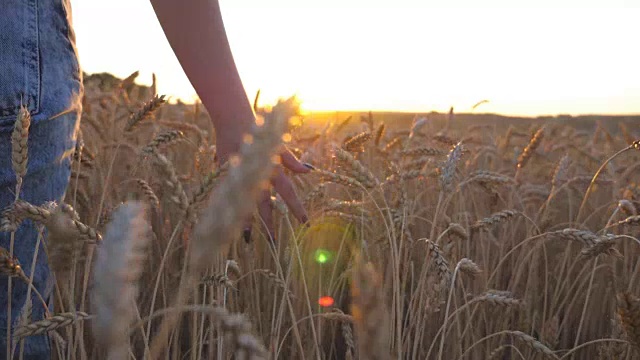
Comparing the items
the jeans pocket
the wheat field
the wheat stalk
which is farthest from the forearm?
the wheat stalk

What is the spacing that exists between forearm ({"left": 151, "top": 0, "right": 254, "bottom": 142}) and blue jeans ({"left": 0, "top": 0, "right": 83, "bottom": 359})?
0.21 meters

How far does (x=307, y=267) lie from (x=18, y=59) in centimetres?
119

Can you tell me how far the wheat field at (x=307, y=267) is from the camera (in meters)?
0.44

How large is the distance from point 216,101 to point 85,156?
538 mm

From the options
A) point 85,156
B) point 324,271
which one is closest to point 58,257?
point 85,156

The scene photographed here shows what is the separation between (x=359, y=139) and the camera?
1919mm

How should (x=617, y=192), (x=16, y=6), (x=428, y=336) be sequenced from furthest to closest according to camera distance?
(x=617, y=192) → (x=428, y=336) → (x=16, y=6)

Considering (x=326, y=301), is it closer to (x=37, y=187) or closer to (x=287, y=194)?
(x=287, y=194)

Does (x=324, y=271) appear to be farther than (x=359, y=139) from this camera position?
Yes

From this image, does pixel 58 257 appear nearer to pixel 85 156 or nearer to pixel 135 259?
pixel 135 259

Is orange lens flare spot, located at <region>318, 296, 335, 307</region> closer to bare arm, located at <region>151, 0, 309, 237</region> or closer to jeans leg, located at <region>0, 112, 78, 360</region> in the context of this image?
bare arm, located at <region>151, 0, 309, 237</region>

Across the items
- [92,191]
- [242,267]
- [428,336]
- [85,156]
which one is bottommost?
[428,336]

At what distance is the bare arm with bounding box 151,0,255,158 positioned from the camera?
4.23ft

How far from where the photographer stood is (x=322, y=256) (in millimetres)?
2100
